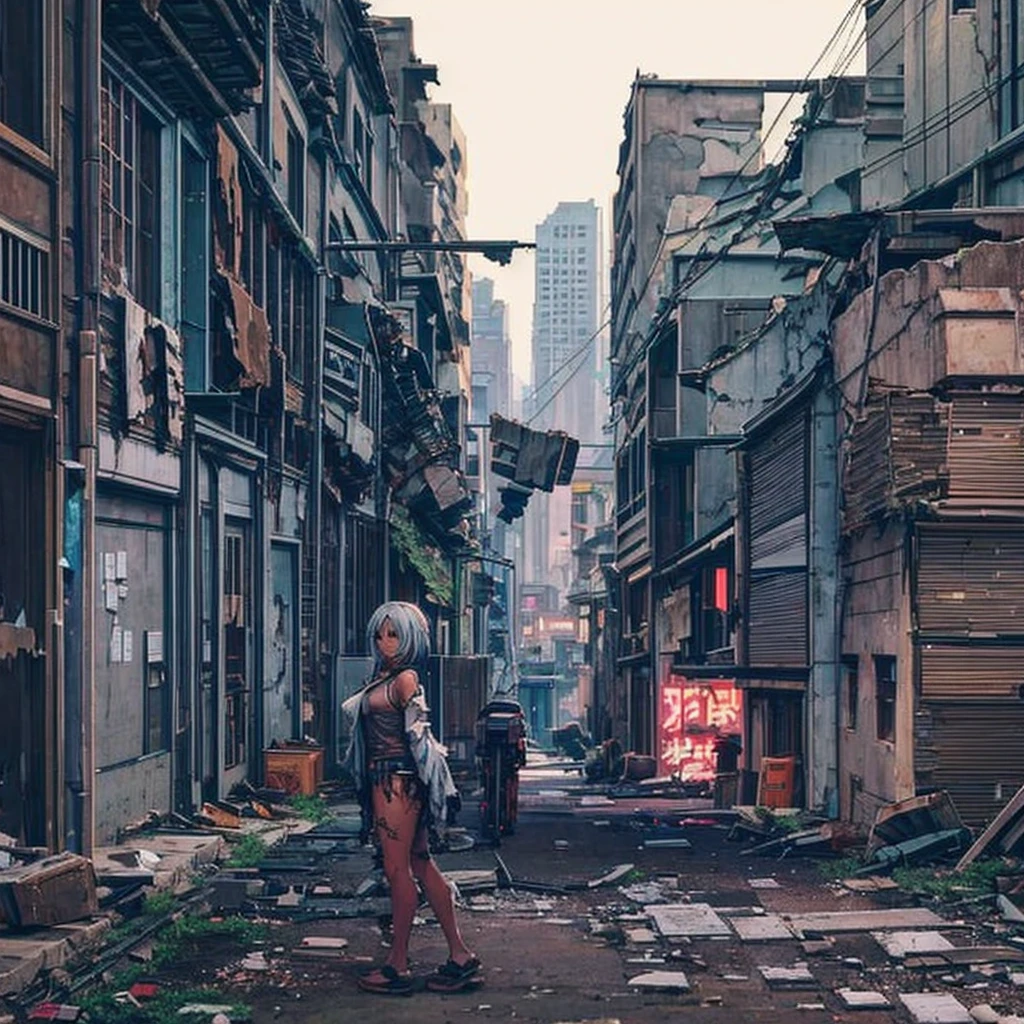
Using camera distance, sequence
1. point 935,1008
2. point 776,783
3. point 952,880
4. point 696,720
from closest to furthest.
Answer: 1. point 935,1008
2. point 952,880
3. point 776,783
4. point 696,720

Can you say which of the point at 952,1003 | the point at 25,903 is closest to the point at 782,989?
the point at 952,1003

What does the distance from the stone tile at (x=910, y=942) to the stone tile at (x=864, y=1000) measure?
1137 mm

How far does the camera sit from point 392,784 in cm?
905

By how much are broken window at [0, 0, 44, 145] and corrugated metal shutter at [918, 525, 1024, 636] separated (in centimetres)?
823

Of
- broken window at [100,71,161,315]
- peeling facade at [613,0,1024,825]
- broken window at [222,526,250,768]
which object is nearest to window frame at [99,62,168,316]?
broken window at [100,71,161,315]

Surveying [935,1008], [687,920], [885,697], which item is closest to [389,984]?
[935,1008]

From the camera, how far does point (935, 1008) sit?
8.19 meters

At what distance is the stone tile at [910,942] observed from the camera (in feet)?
31.8

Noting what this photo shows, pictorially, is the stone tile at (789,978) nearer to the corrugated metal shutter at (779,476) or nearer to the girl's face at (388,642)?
the girl's face at (388,642)

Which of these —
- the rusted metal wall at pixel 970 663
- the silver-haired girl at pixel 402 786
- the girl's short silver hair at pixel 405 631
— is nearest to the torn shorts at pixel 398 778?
the silver-haired girl at pixel 402 786

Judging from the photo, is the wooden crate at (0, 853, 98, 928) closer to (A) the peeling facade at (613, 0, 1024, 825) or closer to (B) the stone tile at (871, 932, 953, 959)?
(B) the stone tile at (871, 932, 953, 959)

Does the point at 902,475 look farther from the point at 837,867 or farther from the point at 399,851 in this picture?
the point at 399,851

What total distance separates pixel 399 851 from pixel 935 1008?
9.58ft

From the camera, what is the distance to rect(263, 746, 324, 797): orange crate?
20.0 m
